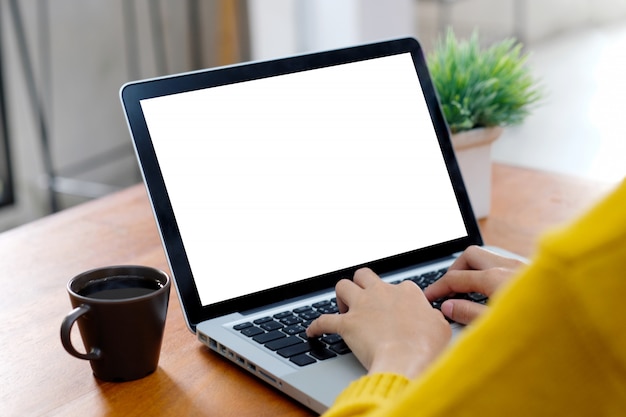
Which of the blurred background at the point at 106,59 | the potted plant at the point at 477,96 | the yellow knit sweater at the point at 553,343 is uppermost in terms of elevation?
the yellow knit sweater at the point at 553,343

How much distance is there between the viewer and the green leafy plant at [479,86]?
1.08 metres

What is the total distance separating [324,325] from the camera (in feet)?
2.37

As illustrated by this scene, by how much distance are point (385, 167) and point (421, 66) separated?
138mm

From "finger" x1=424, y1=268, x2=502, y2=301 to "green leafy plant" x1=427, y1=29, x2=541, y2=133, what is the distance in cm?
32

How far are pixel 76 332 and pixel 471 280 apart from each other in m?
0.40

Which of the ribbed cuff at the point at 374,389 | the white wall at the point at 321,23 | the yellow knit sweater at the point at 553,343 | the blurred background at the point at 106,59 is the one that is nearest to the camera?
the yellow knit sweater at the point at 553,343

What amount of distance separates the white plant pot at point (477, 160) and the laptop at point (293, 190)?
4.6 inches

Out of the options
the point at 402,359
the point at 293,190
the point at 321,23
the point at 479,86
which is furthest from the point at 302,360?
the point at 321,23

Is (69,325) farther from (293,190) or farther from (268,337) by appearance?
(293,190)

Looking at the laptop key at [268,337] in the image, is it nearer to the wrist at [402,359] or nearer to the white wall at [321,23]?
the wrist at [402,359]

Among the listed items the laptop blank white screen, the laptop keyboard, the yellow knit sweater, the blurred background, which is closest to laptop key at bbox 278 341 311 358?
the laptop keyboard

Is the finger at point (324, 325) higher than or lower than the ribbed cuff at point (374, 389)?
lower

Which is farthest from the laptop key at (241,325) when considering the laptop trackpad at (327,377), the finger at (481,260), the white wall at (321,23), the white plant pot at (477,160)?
the white wall at (321,23)

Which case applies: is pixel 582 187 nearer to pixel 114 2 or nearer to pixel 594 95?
pixel 114 2
